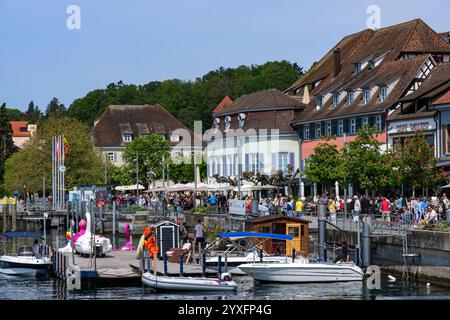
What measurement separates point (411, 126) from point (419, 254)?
110 feet

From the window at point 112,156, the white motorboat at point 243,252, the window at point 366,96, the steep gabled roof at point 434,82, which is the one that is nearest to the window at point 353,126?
the window at point 366,96

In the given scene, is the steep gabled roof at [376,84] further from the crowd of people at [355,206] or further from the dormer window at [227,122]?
the dormer window at [227,122]

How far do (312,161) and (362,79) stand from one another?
18.0 metres

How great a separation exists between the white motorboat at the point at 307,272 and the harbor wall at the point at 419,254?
2597 millimetres

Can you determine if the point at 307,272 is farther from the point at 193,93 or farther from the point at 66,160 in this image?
the point at 193,93

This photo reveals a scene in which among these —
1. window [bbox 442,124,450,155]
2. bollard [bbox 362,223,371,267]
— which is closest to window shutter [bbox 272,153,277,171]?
window [bbox 442,124,450,155]

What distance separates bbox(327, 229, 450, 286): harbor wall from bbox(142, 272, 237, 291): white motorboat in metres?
8.23

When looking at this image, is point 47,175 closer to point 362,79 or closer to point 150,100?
point 362,79

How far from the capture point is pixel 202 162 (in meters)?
125

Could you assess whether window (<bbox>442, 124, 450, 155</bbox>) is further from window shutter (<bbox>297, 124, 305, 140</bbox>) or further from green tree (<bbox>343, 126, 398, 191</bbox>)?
window shutter (<bbox>297, 124, 305, 140</bbox>)

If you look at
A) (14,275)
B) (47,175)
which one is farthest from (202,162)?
(14,275)

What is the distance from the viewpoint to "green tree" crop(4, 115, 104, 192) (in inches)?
4619
